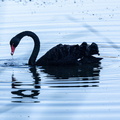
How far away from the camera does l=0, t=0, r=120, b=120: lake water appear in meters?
5.95

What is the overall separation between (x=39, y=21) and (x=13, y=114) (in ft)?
25.5

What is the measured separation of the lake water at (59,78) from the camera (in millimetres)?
5953

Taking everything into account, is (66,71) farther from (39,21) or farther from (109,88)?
(39,21)

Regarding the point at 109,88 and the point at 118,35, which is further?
the point at 118,35

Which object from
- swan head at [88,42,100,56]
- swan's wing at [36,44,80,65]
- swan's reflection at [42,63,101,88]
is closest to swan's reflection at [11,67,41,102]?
swan's reflection at [42,63,101,88]

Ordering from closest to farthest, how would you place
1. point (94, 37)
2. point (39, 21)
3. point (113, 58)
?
point (113, 58)
point (94, 37)
point (39, 21)

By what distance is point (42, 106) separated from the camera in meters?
6.19

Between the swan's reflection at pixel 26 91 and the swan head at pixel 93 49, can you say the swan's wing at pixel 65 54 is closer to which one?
the swan head at pixel 93 49

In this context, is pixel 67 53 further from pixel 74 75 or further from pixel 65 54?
pixel 74 75

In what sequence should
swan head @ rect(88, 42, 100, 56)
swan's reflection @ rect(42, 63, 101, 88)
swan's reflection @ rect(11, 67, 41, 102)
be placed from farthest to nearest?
swan head @ rect(88, 42, 100, 56)
swan's reflection @ rect(42, 63, 101, 88)
swan's reflection @ rect(11, 67, 41, 102)

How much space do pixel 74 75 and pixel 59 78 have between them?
320 mm

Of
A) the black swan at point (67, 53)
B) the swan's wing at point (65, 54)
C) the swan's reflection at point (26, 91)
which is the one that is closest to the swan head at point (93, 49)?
the black swan at point (67, 53)

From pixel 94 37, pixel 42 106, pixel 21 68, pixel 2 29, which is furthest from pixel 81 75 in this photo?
pixel 2 29

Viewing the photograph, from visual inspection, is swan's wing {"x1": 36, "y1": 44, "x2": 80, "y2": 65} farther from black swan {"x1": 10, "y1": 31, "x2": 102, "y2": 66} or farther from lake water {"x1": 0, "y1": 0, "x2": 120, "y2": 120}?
lake water {"x1": 0, "y1": 0, "x2": 120, "y2": 120}
